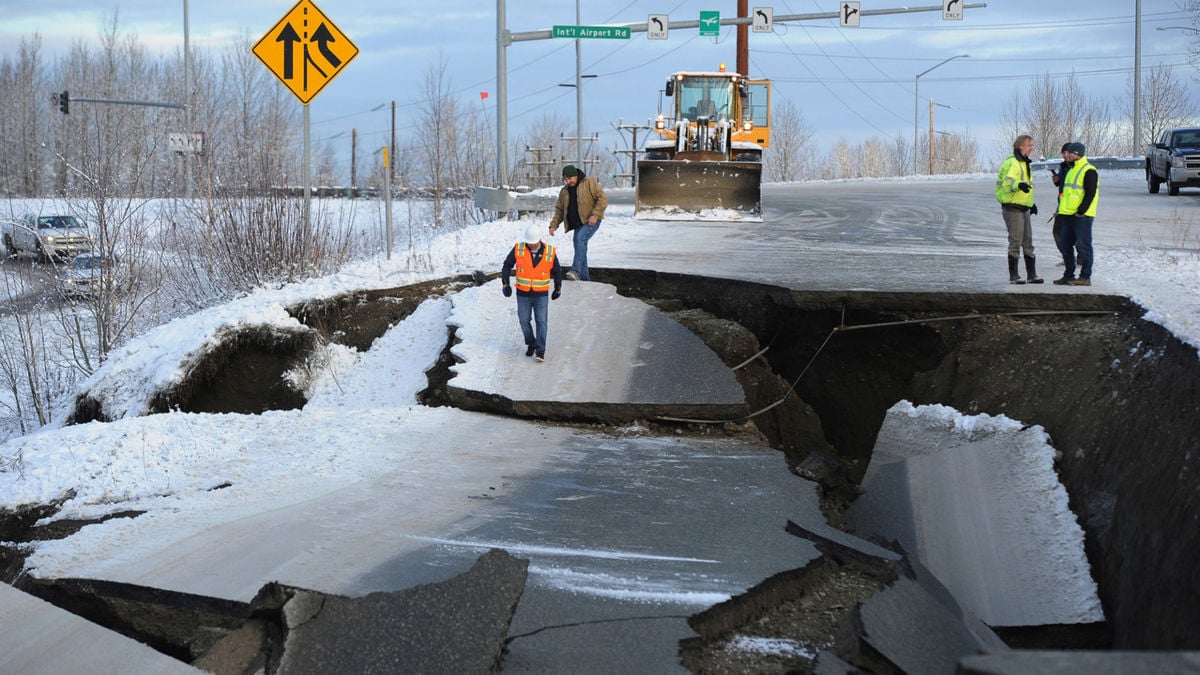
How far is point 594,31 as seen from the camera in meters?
26.0

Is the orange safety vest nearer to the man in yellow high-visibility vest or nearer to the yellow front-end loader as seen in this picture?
the man in yellow high-visibility vest

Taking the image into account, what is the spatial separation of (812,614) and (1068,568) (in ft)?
8.18

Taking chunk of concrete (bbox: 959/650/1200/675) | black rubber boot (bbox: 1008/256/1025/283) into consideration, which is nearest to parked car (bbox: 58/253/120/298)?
black rubber boot (bbox: 1008/256/1025/283)

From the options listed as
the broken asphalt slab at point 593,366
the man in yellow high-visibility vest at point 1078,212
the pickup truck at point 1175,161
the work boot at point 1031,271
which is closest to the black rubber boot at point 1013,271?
the work boot at point 1031,271

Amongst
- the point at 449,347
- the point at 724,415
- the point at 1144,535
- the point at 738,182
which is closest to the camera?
the point at 1144,535

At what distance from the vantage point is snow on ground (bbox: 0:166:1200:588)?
8.28 m

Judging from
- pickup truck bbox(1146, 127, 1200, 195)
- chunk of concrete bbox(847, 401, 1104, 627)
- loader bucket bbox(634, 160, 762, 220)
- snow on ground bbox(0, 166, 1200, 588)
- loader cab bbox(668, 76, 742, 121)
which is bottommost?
chunk of concrete bbox(847, 401, 1104, 627)

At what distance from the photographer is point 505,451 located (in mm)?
9273

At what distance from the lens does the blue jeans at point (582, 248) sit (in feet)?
48.3

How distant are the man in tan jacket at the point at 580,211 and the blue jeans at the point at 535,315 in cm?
305

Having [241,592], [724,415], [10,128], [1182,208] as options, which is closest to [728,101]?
[1182,208]

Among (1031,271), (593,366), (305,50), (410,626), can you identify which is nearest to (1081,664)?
(410,626)

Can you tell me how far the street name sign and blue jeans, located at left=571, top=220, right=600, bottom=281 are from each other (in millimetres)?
11867

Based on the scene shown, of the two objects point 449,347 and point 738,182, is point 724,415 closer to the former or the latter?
point 449,347
